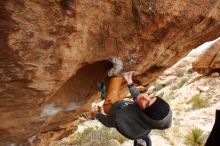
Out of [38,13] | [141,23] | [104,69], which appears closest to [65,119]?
[104,69]

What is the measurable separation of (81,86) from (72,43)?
55.4 inches

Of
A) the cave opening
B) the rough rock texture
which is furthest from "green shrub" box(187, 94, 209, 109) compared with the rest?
the cave opening

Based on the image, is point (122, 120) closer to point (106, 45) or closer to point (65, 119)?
point (106, 45)

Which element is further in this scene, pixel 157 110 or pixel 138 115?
pixel 138 115

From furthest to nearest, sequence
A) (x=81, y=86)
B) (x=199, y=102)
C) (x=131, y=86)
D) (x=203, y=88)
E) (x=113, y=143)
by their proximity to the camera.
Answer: (x=203, y=88) → (x=199, y=102) → (x=113, y=143) → (x=81, y=86) → (x=131, y=86)

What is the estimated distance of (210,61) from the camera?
43.7 feet

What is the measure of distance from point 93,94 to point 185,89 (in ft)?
32.6

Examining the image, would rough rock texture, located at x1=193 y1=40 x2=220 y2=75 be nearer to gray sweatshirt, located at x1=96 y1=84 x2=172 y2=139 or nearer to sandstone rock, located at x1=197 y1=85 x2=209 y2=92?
sandstone rock, located at x1=197 y1=85 x2=209 y2=92

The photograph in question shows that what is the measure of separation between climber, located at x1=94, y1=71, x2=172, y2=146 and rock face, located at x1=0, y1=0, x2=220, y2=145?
533mm

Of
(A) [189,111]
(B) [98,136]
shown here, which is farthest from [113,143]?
(A) [189,111]

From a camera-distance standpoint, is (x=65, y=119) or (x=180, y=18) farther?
(x=65, y=119)

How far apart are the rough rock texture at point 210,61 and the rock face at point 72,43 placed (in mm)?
8783

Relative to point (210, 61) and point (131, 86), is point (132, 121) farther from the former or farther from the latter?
point (210, 61)

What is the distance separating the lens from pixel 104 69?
14.2ft
